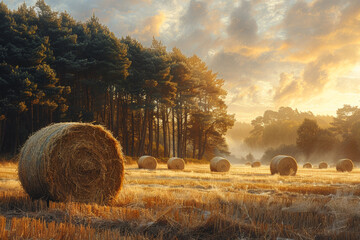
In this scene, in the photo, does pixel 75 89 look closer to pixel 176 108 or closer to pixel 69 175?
pixel 176 108

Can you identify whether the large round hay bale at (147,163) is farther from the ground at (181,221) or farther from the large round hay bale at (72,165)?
the ground at (181,221)

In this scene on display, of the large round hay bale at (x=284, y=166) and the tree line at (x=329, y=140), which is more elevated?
the tree line at (x=329, y=140)

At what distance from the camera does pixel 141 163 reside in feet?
79.9

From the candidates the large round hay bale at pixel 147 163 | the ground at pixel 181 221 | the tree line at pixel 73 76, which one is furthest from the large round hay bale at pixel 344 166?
the ground at pixel 181 221

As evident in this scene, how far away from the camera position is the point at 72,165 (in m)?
7.54

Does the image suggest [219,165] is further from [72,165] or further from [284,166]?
[72,165]

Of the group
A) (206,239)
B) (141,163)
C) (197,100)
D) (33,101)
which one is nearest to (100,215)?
(206,239)

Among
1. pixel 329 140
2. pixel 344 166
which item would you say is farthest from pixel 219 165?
pixel 329 140

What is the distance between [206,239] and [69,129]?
461cm

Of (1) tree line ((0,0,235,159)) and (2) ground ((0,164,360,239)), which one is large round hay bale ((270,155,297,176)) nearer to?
(2) ground ((0,164,360,239))

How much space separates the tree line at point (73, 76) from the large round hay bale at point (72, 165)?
13.9 metres

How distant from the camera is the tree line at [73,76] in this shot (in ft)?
85.0

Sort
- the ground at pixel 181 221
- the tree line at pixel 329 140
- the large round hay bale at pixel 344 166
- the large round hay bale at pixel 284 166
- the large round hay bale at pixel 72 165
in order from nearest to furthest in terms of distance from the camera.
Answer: the ground at pixel 181 221, the large round hay bale at pixel 72 165, the large round hay bale at pixel 284 166, the large round hay bale at pixel 344 166, the tree line at pixel 329 140

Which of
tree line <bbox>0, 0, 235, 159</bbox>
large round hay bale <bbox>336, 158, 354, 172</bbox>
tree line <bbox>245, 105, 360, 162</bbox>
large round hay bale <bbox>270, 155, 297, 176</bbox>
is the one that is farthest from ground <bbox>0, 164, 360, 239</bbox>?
tree line <bbox>245, 105, 360, 162</bbox>
